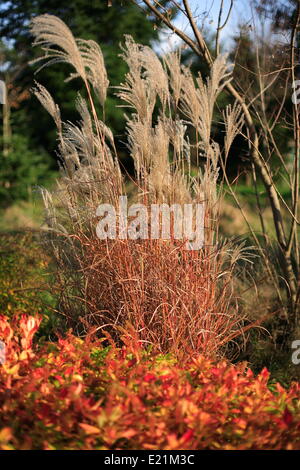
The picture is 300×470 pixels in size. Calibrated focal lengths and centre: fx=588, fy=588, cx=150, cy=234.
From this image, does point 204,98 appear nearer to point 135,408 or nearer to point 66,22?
point 135,408

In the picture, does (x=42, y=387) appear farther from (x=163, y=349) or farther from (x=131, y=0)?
(x=131, y=0)

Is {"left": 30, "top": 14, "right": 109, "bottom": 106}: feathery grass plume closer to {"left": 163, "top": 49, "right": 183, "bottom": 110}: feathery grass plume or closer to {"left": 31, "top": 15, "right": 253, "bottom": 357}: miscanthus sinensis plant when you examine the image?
{"left": 31, "top": 15, "right": 253, "bottom": 357}: miscanthus sinensis plant

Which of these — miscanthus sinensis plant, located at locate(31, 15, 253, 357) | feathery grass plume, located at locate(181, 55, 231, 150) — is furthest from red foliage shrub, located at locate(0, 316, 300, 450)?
feathery grass plume, located at locate(181, 55, 231, 150)

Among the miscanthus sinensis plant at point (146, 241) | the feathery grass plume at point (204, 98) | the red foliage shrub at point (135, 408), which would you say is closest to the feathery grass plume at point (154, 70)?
the miscanthus sinensis plant at point (146, 241)

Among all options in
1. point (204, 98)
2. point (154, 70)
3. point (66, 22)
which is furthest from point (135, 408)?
point (66, 22)

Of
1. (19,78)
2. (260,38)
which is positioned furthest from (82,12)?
(260,38)

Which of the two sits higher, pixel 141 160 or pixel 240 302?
pixel 141 160

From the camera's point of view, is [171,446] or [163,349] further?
[163,349]

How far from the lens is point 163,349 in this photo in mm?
3516

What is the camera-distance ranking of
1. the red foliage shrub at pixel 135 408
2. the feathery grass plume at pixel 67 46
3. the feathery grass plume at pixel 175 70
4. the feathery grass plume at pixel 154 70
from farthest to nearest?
the feathery grass plume at pixel 175 70, the feathery grass plume at pixel 154 70, the feathery grass plume at pixel 67 46, the red foliage shrub at pixel 135 408

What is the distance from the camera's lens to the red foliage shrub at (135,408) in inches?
82.4

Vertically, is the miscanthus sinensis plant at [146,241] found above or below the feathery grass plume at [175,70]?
below

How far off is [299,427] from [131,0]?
11.1 ft

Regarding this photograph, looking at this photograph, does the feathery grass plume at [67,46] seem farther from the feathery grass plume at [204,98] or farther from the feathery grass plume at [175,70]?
the feathery grass plume at [204,98]
